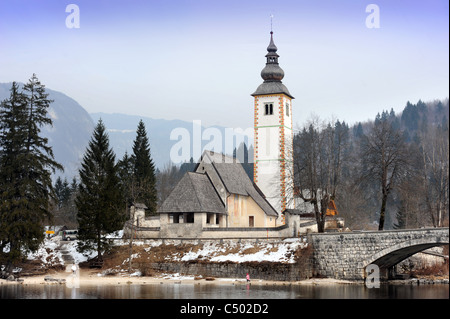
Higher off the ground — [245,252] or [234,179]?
[234,179]

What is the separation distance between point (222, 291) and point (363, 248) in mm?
12388

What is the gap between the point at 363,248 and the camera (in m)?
48.8

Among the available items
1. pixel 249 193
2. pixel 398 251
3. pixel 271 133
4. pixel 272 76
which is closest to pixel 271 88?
pixel 272 76

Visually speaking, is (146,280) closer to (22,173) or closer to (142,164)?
(22,173)

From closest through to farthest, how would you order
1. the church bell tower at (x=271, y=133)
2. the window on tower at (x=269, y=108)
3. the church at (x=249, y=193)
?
the church at (x=249, y=193), the church bell tower at (x=271, y=133), the window on tower at (x=269, y=108)

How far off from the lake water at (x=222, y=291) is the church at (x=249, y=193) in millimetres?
10799

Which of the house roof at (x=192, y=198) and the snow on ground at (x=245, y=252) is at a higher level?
the house roof at (x=192, y=198)

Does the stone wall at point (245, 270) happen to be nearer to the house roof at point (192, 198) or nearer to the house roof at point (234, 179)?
the house roof at point (192, 198)

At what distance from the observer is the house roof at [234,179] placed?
64812mm

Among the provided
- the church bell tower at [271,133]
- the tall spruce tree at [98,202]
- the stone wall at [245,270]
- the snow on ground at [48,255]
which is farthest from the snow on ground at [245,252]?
the church bell tower at [271,133]
